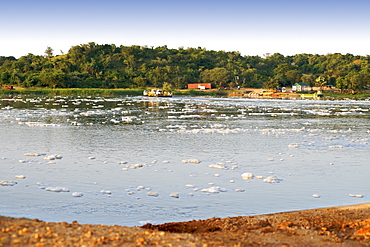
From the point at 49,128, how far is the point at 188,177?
60.2 feet

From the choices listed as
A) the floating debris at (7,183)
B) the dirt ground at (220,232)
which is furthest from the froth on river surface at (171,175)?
the dirt ground at (220,232)

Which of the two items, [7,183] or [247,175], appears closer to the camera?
[7,183]

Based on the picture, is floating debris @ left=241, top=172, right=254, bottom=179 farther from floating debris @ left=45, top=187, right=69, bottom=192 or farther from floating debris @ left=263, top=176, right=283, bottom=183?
floating debris @ left=45, top=187, right=69, bottom=192

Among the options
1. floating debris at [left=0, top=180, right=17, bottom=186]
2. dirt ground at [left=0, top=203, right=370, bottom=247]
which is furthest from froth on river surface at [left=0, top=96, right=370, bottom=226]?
dirt ground at [left=0, top=203, right=370, bottom=247]

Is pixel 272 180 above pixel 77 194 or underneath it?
underneath

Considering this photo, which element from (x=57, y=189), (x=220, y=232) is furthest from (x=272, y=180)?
(x=57, y=189)

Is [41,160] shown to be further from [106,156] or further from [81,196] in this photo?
[81,196]

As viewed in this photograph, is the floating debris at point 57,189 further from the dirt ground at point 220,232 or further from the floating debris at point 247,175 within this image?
the floating debris at point 247,175

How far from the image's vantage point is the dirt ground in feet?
24.6

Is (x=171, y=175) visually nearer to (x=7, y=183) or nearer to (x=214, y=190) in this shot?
(x=214, y=190)

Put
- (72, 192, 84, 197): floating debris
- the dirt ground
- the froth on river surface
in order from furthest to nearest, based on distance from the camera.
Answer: (72, 192, 84, 197): floating debris
the froth on river surface
the dirt ground

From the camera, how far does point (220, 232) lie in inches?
353

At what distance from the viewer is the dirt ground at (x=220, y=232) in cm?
749

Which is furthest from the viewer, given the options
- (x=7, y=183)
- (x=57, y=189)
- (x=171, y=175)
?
(x=171, y=175)
